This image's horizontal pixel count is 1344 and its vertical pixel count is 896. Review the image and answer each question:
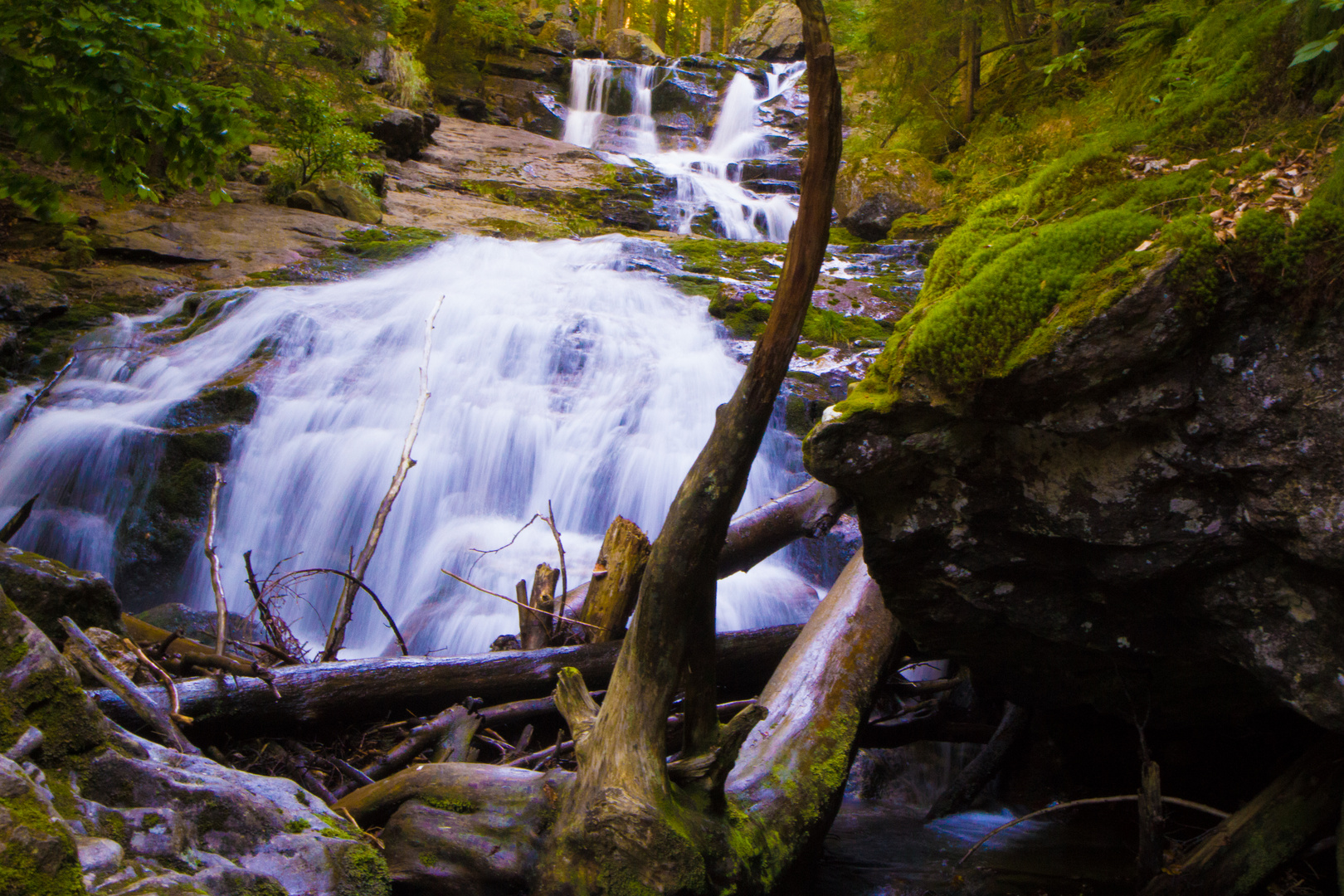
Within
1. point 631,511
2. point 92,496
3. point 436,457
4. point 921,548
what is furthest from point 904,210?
point 92,496

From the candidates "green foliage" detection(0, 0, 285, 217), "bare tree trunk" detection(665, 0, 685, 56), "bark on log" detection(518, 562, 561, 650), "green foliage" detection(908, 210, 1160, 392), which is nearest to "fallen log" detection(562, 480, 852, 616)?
"bark on log" detection(518, 562, 561, 650)

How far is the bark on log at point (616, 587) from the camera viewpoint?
4.70m

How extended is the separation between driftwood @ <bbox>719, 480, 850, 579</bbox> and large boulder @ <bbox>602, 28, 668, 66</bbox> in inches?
1031

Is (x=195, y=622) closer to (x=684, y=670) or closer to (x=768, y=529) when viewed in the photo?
(x=768, y=529)

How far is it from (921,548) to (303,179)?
14.6 meters

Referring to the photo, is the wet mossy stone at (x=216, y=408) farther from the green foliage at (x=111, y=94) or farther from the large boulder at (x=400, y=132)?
the large boulder at (x=400, y=132)

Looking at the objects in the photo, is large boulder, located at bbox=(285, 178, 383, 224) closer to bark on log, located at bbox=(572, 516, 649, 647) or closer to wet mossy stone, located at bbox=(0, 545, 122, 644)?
wet mossy stone, located at bbox=(0, 545, 122, 644)

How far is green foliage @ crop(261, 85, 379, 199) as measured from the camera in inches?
507

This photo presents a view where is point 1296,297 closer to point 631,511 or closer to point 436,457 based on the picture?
point 631,511

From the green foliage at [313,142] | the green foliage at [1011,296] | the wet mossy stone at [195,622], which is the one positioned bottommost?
the wet mossy stone at [195,622]

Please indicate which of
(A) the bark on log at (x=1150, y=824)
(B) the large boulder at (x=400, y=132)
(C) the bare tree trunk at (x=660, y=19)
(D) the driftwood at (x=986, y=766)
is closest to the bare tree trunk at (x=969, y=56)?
(D) the driftwood at (x=986, y=766)

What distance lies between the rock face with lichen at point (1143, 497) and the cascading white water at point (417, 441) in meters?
3.38

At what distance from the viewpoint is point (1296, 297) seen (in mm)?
2297

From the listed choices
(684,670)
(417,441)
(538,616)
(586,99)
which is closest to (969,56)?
(417,441)
